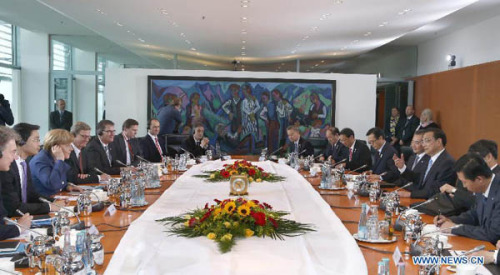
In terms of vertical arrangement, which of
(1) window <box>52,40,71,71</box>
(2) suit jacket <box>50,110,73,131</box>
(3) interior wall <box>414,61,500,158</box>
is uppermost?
(1) window <box>52,40,71,71</box>

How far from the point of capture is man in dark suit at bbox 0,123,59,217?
320 centimetres

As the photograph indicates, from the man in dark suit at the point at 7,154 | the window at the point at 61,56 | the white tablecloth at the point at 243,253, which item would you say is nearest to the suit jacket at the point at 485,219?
the white tablecloth at the point at 243,253

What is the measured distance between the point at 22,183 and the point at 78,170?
4.66 feet

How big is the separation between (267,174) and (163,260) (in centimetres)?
269

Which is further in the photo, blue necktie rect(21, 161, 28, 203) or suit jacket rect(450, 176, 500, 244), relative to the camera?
blue necktie rect(21, 161, 28, 203)

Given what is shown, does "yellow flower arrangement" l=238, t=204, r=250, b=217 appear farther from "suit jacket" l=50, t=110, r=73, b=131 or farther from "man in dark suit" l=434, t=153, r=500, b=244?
"suit jacket" l=50, t=110, r=73, b=131

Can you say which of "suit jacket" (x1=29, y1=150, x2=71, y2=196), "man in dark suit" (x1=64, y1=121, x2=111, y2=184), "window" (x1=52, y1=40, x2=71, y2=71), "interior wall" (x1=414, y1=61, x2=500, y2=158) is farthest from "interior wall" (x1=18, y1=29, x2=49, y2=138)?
"interior wall" (x1=414, y1=61, x2=500, y2=158)

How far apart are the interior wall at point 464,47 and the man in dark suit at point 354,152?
14.1ft

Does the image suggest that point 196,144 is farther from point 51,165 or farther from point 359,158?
point 51,165

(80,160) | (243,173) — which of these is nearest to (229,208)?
(243,173)

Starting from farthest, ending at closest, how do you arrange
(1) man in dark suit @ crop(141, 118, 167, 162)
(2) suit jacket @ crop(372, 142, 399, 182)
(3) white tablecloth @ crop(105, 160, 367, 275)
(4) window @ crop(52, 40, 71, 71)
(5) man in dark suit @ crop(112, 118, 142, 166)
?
(4) window @ crop(52, 40, 71, 71) < (1) man in dark suit @ crop(141, 118, 167, 162) < (5) man in dark suit @ crop(112, 118, 142, 166) < (2) suit jacket @ crop(372, 142, 399, 182) < (3) white tablecloth @ crop(105, 160, 367, 275)

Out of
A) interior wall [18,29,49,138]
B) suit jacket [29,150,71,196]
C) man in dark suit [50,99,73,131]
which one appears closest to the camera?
suit jacket [29,150,71,196]

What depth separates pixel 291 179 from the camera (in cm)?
474

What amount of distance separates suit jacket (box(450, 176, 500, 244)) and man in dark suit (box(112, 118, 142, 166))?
428 centimetres
